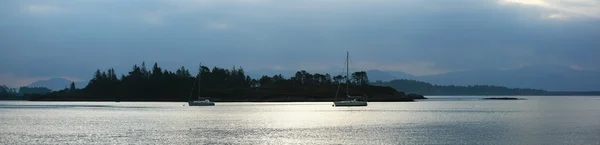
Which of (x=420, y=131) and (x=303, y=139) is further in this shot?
(x=420, y=131)

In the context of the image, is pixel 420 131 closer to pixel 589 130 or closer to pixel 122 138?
pixel 589 130

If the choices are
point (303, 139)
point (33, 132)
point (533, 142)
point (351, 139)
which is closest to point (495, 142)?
point (533, 142)

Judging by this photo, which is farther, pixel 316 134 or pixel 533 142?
Result: pixel 316 134

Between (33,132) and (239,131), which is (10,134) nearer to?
(33,132)

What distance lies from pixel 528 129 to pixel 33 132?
145 feet

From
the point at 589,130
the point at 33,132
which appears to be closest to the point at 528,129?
the point at 589,130

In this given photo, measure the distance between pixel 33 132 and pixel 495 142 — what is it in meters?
38.7

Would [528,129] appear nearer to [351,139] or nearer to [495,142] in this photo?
[495,142]

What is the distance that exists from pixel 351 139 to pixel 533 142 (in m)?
13.0

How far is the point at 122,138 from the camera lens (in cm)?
5375

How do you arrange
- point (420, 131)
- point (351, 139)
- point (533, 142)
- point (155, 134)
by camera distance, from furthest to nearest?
1. point (420, 131)
2. point (155, 134)
3. point (351, 139)
4. point (533, 142)

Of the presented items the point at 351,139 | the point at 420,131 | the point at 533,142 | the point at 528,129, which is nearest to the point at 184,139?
the point at 351,139

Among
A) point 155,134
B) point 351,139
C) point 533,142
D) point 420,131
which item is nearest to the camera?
point 533,142

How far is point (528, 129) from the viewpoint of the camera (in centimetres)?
6512
